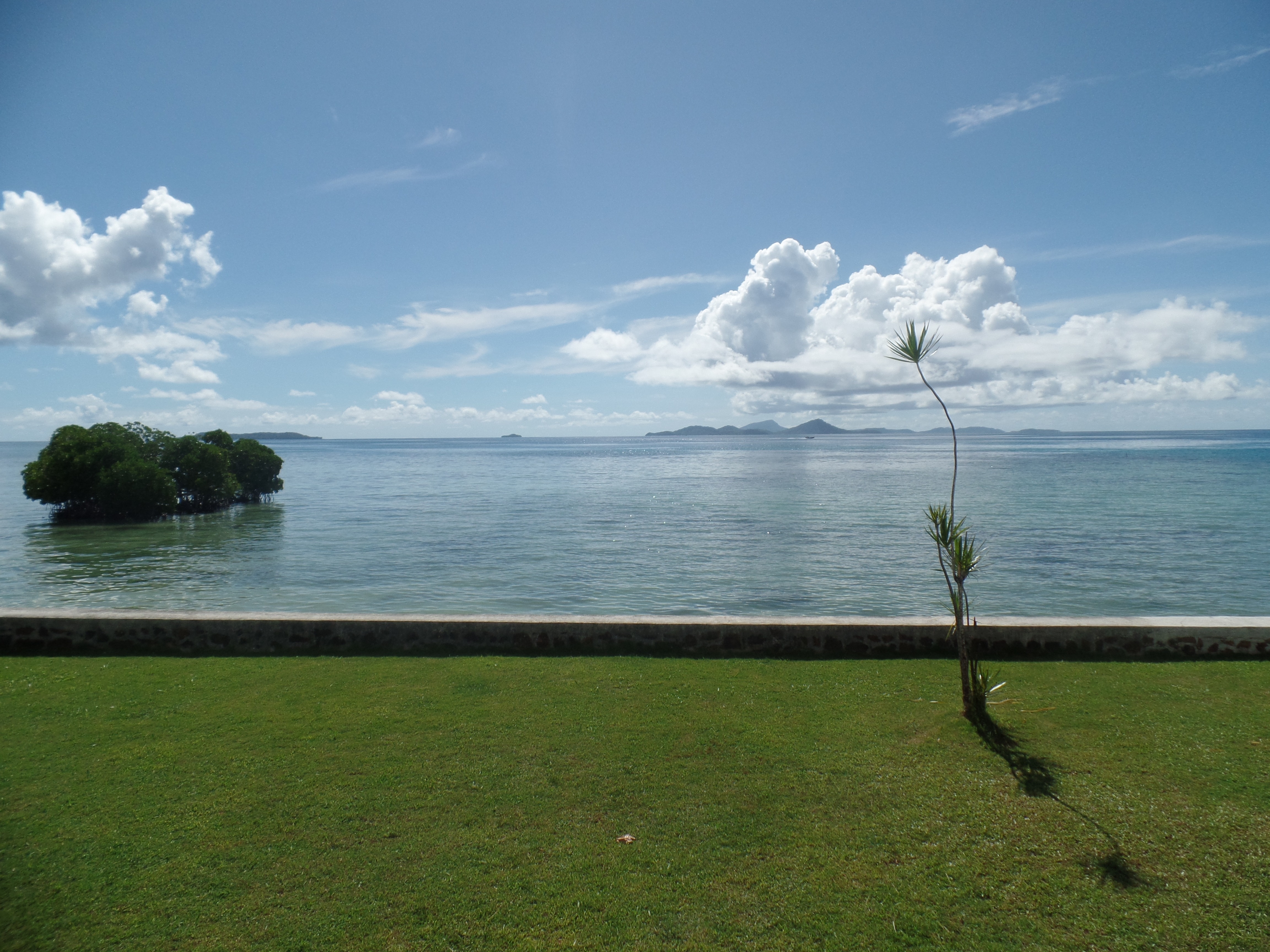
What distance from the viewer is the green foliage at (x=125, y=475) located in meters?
35.1

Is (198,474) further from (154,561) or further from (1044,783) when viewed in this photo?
(1044,783)

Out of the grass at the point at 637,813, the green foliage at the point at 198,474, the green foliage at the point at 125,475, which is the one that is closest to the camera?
the grass at the point at 637,813

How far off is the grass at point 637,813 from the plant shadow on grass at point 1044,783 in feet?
→ 0.09

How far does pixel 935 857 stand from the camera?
14.1 feet

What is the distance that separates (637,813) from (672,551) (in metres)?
20.4

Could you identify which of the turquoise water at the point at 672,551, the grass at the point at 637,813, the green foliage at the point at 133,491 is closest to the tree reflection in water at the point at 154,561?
the turquoise water at the point at 672,551

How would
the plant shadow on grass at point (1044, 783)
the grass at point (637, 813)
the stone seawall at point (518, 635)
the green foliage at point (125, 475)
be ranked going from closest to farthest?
the grass at point (637, 813) → the plant shadow on grass at point (1044, 783) → the stone seawall at point (518, 635) → the green foliage at point (125, 475)

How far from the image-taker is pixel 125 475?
36.1m

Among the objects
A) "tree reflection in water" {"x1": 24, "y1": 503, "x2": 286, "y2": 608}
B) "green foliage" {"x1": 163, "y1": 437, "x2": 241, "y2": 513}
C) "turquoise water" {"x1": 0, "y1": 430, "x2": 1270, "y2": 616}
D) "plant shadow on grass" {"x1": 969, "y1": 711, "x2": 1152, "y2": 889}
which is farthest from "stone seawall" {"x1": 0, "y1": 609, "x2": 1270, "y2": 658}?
"green foliage" {"x1": 163, "y1": 437, "x2": 241, "y2": 513}

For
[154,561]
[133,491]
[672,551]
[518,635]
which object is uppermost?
[133,491]

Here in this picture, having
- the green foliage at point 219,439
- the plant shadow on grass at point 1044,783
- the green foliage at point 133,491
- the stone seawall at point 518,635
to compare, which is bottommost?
the plant shadow on grass at point 1044,783

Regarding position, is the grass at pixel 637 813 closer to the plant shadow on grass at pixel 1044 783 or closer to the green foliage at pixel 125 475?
the plant shadow on grass at pixel 1044 783

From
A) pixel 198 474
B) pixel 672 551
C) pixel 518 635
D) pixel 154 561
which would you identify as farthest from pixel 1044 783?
pixel 198 474

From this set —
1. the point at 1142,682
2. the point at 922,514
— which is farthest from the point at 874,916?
the point at 922,514
